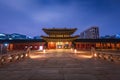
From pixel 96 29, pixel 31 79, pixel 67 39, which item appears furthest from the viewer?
pixel 96 29

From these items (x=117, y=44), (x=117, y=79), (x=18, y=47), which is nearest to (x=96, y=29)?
(x=117, y=44)

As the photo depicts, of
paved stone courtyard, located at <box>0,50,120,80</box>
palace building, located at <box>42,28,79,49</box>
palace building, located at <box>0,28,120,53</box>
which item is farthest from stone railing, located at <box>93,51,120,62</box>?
palace building, located at <box>0,28,120,53</box>

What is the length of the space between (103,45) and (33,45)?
2371 cm

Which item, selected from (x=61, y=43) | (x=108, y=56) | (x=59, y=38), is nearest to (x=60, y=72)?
(x=108, y=56)

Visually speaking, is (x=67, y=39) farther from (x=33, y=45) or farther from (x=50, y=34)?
(x=33, y=45)

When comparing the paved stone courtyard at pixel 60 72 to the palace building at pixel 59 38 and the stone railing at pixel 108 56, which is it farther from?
the palace building at pixel 59 38

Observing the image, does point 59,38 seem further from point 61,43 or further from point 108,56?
point 108,56

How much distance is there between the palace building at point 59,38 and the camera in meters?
51.8

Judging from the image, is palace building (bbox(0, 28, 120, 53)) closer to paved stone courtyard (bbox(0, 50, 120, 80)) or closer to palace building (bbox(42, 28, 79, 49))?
palace building (bbox(42, 28, 79, 49))

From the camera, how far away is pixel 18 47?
173 feet

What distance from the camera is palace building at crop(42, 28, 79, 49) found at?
170ft

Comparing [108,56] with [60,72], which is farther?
[108,56]

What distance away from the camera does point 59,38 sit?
2045 inches

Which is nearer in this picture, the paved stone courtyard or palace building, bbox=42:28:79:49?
the paved stone courtyard
